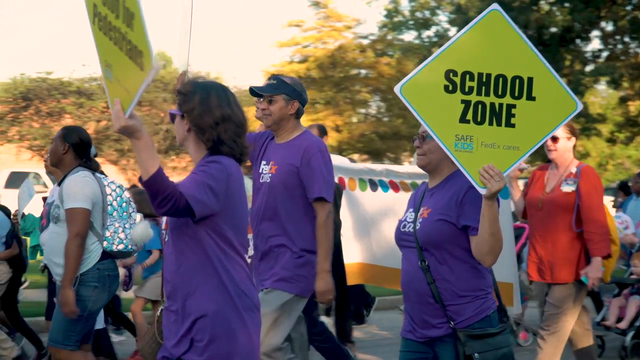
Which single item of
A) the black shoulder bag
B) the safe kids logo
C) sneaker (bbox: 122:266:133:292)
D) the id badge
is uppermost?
the safe kids logo

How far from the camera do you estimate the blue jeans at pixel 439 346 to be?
4469 millimetres

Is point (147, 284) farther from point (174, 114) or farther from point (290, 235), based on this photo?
point (174, 114)

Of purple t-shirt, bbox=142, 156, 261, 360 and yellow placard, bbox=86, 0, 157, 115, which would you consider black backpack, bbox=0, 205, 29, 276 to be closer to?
purple t-shirt, bbox=142, 156, 261, 360

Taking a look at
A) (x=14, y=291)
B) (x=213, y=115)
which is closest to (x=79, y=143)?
(x=213, y=115)

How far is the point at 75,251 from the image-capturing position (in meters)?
5.24

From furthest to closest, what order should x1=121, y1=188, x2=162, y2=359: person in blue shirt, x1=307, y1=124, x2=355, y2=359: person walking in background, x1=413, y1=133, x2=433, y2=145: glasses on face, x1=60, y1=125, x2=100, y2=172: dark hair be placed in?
x1=121, y1=188, x2=162, y2=359: person in blue shirt → x1=307, y1=124, x2=355, y2=359: person walking in background → x1=60, y1=125, x2=100, y2=172: dark hair → x1=413, y1=133, x2=433, y2=145: glasses on face

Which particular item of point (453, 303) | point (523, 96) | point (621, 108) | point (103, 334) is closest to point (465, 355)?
point (453, 303)

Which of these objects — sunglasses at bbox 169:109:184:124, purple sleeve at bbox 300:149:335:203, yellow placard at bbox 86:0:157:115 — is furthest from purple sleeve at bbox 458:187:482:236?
yellow placard at bbox 86:0:157:115

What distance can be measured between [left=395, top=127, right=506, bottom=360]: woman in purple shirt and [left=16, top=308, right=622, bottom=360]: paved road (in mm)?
4279

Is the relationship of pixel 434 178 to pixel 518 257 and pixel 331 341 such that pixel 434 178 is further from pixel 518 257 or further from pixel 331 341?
pixel 518 257

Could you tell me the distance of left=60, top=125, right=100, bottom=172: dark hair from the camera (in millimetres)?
5617

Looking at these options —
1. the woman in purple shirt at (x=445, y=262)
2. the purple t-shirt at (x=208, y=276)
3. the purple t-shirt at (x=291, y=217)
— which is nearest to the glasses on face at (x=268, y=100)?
the purple t-shirt at (x=291, y=217)

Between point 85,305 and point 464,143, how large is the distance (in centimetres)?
239

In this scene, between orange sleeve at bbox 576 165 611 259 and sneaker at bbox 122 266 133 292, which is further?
sneaker at bbox 122 266 133 292
